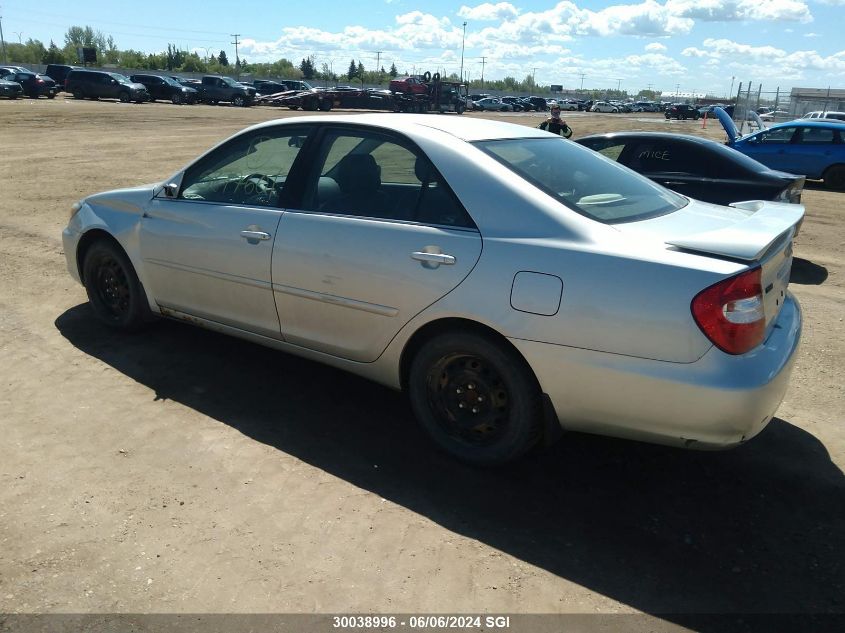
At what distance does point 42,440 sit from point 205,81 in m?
48.3

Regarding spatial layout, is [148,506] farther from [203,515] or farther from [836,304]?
[836,304]

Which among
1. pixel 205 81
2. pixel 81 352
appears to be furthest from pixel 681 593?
pixel 205 81

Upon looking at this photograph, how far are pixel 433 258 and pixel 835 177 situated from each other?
50.1 ft

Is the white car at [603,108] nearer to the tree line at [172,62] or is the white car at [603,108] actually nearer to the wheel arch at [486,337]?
the tree line at [172,62]

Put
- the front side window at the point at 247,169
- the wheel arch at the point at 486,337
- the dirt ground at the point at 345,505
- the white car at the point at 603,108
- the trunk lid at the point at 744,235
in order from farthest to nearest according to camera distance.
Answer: the white car at the point at 603,108, the front side window at the point at 247,169, the wheel arch at the point at 486,337, the trunk lid at the point at 744,235, the dirt ground at the point at 345,505

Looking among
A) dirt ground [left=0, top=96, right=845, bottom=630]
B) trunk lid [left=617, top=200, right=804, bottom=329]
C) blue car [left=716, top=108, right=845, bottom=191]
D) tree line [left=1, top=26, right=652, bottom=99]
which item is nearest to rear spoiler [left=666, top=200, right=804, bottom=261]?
trunk lid [left=617, top=200, right=804, bottom=329]

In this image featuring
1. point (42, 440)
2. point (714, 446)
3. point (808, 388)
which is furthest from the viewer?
point (808, 388)

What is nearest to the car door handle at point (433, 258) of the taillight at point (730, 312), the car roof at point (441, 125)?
the car roof at point (441, 125)

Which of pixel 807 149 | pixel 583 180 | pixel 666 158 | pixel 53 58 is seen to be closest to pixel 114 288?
pixel 583 180

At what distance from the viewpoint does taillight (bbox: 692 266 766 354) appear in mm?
2797

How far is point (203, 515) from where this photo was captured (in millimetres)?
3133

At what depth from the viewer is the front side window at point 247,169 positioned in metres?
4.24

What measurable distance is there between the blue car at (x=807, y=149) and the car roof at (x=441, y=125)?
42.4 feet

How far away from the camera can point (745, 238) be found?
303 centimetres
